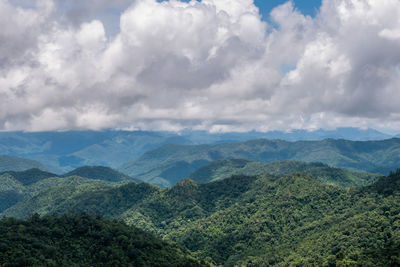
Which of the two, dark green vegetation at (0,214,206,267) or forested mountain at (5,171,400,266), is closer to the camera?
dark green vegetation at (0,214,206,267)

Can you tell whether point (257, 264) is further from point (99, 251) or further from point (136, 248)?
point (99, 251)

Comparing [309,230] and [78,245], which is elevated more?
[78,245]

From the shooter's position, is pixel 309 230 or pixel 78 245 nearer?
pixel 78 245

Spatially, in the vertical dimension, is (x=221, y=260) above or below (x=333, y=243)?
below

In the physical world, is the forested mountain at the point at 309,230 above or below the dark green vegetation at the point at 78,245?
below

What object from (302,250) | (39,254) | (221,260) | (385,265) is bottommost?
(221,260)

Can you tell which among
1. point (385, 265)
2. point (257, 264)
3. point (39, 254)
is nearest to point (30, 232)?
point (39, 254)

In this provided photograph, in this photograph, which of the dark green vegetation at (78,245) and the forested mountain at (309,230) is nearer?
the dark green vegetation at (78,245)

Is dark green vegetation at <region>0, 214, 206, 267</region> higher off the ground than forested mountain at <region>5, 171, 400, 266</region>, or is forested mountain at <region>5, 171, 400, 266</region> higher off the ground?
dark green vegetation at <region>0, 214, 206, 267</region>
